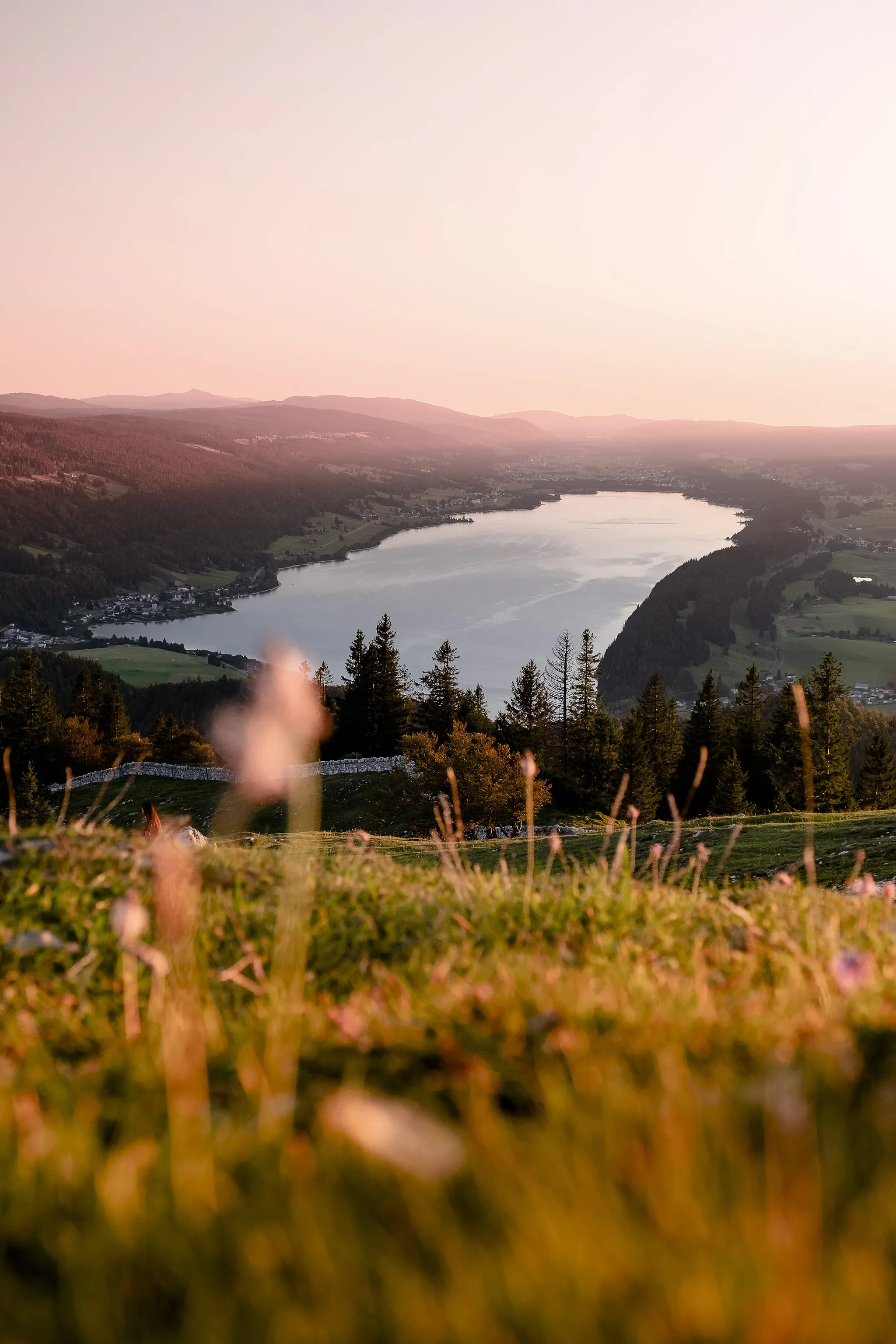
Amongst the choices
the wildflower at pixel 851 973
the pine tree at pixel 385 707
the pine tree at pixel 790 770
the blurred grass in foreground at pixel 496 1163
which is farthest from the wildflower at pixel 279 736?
the wildflower at pixel 851 973

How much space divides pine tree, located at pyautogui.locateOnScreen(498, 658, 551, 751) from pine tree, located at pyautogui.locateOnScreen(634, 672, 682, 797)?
830cm

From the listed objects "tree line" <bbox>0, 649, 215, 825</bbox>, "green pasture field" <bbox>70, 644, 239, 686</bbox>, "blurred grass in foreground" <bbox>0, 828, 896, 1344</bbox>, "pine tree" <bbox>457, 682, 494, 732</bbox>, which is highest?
"blurred grass in foreground" <bbox>0, 828, 896, 1344</bbox>

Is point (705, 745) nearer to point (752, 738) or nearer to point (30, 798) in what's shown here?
point (752, 738)

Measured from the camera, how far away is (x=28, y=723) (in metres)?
75.9

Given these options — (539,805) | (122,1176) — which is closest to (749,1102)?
(122,1176)

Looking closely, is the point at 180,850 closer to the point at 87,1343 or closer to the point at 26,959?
the point at 26,959

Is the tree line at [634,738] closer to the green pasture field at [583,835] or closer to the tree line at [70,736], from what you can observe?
the green pasture field at [583,835]

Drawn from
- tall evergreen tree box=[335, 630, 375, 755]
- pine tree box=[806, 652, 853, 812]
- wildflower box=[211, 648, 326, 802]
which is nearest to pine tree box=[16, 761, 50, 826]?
wildflower box=[211, 648, 326, 802]

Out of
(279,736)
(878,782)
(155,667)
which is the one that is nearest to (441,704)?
(279,736)

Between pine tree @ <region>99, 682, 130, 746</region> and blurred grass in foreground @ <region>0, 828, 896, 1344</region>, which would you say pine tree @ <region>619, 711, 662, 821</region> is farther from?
blurred grass in foreground @ <region>0, 828, 896, 1344</region>

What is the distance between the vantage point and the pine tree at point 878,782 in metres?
55.9

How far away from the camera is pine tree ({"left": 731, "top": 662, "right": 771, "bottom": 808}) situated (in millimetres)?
65188

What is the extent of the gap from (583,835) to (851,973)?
3091cm

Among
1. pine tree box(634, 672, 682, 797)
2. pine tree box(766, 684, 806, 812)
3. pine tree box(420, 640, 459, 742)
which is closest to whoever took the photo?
pine tree box(766, 684, 806, 812)
